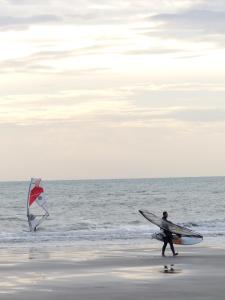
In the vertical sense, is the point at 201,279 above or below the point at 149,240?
below

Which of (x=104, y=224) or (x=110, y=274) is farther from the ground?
(x=104, y=224)

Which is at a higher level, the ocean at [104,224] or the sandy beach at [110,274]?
the ocean at [104,224]

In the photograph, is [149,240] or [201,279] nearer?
[201,279]

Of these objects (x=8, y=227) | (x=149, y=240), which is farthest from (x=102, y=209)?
(x=149, y=240)

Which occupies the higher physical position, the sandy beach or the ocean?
the ocean

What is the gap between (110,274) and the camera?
70.4ft

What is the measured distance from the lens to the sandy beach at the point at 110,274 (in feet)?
58.6

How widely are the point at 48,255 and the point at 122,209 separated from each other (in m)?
46.2

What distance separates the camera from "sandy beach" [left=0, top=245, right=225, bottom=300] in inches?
703

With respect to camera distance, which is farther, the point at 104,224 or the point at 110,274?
the point at 104,224

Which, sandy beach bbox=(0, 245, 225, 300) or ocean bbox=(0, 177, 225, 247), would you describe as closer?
sandy beach bbox=(0, 245, 225, 300)

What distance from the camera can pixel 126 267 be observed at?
76.1ft

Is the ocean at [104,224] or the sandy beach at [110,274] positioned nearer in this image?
the sandy beach at [110,274]

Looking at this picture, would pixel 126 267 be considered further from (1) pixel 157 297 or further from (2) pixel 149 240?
(2) pixel 149 240
